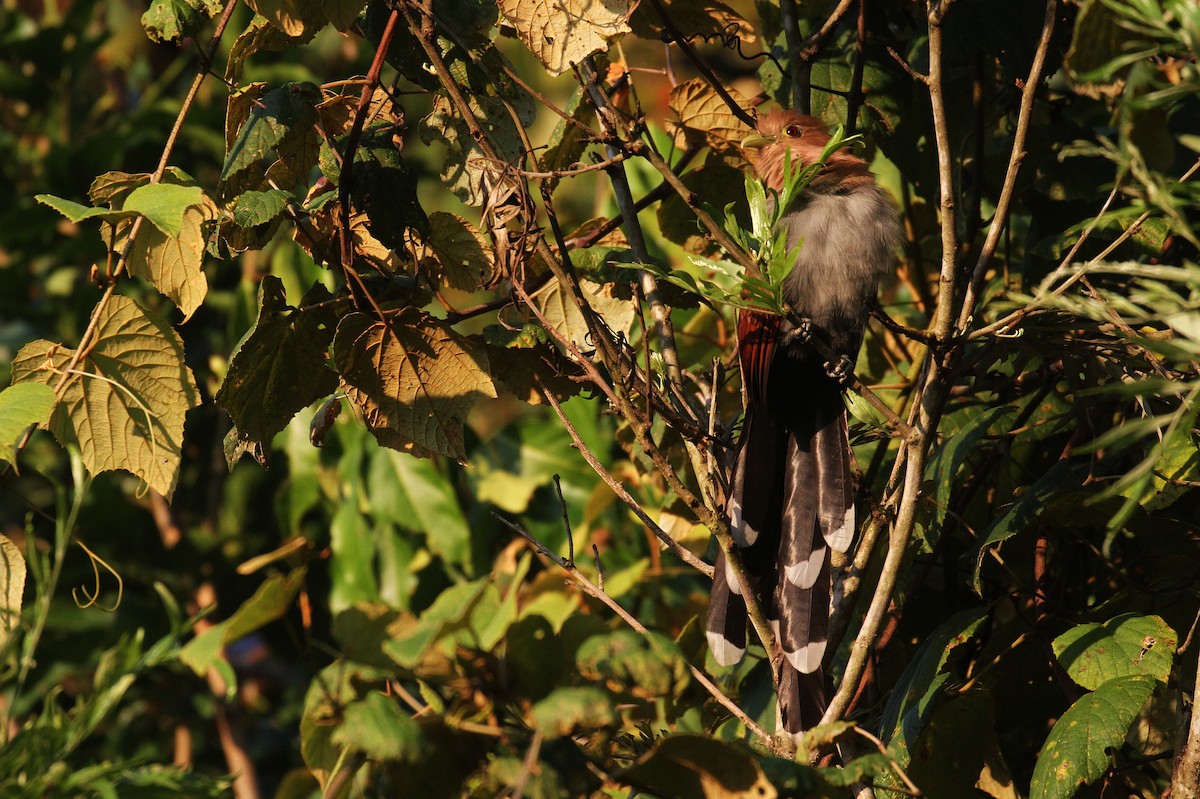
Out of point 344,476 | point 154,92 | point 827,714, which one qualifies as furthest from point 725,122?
point 154,92

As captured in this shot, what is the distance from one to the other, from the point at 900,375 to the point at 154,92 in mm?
3126

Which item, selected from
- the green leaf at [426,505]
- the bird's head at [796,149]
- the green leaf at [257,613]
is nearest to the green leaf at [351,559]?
the green leaf at [426,505]

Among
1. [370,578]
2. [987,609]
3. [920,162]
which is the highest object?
[920,162]

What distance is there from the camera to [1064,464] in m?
1.94

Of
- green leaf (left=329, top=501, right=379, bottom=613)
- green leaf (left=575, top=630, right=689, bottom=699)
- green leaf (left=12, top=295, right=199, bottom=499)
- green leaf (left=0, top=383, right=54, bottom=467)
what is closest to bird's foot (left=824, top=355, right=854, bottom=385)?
green leaf (left=575, top=630, right=689, bottom=699)

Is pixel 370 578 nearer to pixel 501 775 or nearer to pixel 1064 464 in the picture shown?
pixel 1064 464

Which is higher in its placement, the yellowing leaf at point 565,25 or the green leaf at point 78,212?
the yellowing leaf at point 565,25

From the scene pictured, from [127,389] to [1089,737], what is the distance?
154 centimetres

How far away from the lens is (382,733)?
1.11m

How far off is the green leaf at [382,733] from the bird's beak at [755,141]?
4.84 feet

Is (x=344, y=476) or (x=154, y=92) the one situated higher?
(x=154, y=92)

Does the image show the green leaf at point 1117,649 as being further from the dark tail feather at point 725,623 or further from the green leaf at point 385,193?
the green leaf at point 385,193

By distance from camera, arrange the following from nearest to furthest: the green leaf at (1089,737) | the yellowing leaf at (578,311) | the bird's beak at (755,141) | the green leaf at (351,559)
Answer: the green leaf at (1089,737) < the yellowing leaf at (578,311) < the bird's beak at (755,141) < the green leaf at (351,559)

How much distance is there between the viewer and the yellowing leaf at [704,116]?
2.21 m
